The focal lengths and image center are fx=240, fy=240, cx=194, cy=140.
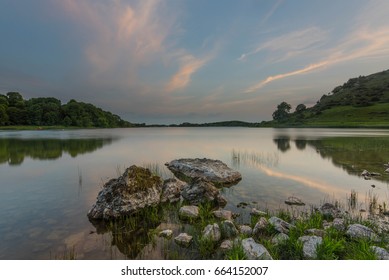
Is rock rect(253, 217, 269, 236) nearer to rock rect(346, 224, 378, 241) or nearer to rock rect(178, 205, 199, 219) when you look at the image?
rock rect(346, 224, 378, 241)

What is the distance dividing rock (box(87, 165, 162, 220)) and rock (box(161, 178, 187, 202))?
0.39 m

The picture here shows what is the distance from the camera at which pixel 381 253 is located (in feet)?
21.2

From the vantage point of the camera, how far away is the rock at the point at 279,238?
779 cm

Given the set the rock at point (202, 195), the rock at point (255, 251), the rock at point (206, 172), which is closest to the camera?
the rock at point (255, 251)

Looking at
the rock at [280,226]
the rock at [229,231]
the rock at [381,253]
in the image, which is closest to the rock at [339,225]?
the rock at [280,226]

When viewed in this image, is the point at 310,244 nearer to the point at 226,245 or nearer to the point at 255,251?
the point at 255,251

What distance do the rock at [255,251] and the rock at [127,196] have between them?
19.3 ft

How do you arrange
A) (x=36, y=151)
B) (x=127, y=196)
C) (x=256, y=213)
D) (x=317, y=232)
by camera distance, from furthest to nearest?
(x=36, y=151) < (x=127, y=196) < (x=256, y=213) < (x=317, y=232)

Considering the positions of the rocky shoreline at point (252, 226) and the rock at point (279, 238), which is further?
the rock at point (279, 238)

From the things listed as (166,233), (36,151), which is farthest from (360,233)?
(36,151)

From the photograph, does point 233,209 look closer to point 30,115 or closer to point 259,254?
point 259,254

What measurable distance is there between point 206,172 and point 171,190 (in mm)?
5951

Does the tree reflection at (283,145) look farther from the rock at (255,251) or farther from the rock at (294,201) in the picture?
the rock at (255,251)

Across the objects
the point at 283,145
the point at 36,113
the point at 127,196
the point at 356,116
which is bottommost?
the point at 283,145
